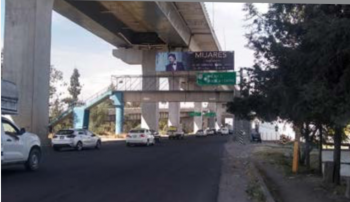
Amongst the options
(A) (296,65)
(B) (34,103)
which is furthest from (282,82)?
(B) (34,103)

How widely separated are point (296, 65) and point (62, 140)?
26019mm

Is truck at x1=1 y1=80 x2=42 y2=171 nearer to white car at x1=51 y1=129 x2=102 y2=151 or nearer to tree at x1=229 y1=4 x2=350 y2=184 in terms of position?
tree at x1=229 y1=4 x2=350 y2=184

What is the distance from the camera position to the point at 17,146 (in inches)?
668

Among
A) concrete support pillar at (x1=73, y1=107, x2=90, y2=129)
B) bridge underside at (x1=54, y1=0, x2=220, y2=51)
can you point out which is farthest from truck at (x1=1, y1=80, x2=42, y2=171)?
concrete support pillar at (x1=73, y1=107, x2=90, y2=129)

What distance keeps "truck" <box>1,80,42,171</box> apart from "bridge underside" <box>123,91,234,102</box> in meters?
49.1

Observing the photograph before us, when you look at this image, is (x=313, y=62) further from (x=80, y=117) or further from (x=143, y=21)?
(x=80, y=117)

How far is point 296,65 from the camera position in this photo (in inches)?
464

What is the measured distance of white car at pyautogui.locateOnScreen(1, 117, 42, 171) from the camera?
16.3 meters

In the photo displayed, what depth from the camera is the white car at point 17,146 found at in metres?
16.3

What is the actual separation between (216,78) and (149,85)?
11515mm

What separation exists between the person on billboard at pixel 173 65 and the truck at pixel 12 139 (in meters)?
41.8

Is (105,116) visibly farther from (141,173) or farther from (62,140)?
(141,173)

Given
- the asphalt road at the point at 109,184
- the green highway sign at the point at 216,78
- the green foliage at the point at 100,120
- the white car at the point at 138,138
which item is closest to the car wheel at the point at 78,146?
the white car at the point at 138,138

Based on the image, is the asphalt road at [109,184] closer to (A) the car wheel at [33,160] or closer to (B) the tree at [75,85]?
(A) the car wheel at [33,160]
